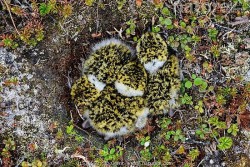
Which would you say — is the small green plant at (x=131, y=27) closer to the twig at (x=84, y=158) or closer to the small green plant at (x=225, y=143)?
the twig at (x=84, y=158)

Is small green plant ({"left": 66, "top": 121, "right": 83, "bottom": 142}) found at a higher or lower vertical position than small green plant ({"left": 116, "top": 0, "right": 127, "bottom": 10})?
lower

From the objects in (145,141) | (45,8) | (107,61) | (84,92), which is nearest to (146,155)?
(145,141)

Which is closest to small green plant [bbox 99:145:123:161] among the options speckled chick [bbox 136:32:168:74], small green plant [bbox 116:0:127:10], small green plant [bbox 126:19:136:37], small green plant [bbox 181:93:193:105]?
small green plant [bbox 181:93:193:105]

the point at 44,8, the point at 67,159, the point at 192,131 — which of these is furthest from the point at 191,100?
the point at 44,8

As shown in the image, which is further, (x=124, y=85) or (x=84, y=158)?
(x=84, y=158)

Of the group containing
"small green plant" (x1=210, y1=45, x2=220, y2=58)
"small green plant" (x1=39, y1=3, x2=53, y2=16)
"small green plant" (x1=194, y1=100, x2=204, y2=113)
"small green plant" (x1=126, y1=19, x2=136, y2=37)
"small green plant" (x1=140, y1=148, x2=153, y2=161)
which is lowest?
"small green plant" (x1=140, y1=148, x2=153, y2=161)

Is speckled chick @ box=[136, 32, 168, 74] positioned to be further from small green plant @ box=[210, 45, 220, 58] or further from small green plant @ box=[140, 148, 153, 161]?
small green plant @ box=[140, 148, 153, 161]

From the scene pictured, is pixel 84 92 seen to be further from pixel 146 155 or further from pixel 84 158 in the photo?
pixel 146 155

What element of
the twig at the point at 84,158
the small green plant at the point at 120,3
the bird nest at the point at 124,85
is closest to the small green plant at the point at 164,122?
the bird nest at the point at 124,85

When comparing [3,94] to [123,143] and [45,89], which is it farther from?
[123,143]
